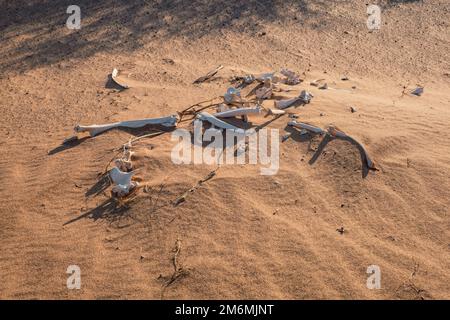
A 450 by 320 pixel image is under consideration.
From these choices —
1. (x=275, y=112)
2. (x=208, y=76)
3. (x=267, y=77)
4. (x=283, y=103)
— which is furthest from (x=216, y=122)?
(x=208, y=76)

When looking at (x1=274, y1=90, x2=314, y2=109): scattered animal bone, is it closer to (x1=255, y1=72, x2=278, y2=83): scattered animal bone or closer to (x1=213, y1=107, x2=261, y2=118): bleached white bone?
(x1=213, y1=107, x2=261, y2=118): bleached white bone

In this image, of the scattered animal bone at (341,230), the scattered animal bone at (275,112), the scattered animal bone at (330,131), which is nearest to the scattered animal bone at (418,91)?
the scattered animal bone at (330,131)

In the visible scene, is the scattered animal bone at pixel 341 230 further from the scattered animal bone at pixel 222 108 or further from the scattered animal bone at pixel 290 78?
the scattered animal bone at pixel 290 78

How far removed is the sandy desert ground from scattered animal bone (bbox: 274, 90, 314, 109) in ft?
0.30

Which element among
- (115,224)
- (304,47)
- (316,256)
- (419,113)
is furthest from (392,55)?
(115,224)

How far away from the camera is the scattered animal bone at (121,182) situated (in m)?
3.50

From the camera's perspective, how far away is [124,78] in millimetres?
5516

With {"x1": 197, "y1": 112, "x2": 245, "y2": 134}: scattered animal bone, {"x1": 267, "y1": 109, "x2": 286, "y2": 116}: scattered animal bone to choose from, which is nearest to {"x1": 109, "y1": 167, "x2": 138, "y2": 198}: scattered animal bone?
{"x1": 197, "y1": 112, "x2": 245, "y2": 134}: scattered animal bone

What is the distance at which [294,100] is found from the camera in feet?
14.9

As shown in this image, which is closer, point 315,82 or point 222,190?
point 222,190

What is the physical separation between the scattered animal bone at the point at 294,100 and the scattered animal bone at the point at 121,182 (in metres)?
1.67

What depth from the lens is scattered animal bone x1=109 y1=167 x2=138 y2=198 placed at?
3504 millimetres

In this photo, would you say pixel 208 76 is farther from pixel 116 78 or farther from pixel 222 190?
pixel 222 190

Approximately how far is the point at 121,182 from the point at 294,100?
197 centimetres
